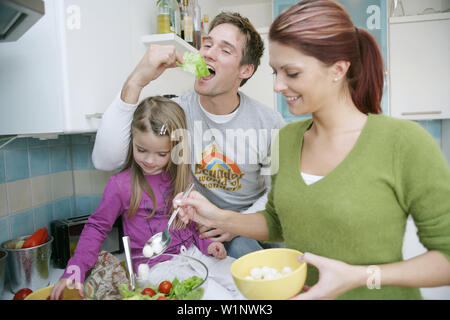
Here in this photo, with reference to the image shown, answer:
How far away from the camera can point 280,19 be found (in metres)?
0.54

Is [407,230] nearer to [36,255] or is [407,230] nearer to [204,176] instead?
[204,176]

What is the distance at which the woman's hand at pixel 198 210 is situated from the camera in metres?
0.67

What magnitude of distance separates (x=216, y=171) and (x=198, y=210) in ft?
0.46

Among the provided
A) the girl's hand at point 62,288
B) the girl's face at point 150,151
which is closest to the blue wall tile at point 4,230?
the girl's hand at point 62,288

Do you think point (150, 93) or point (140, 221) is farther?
point (150, 93)

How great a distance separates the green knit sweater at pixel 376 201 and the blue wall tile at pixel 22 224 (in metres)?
0.73

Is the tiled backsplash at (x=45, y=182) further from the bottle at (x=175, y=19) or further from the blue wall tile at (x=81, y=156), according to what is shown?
the bottle at (x=175, y=19)

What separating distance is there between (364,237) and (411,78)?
81 cm

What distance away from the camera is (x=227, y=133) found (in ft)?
2.70

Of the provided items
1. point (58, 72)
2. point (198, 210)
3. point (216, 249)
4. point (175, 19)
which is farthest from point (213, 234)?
point (175, 19)

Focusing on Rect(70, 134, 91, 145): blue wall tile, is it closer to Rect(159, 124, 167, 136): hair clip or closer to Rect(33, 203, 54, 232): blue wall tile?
Rect(33, 203, 54, 232): blue wall tile

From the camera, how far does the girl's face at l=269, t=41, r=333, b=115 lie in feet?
1.72
